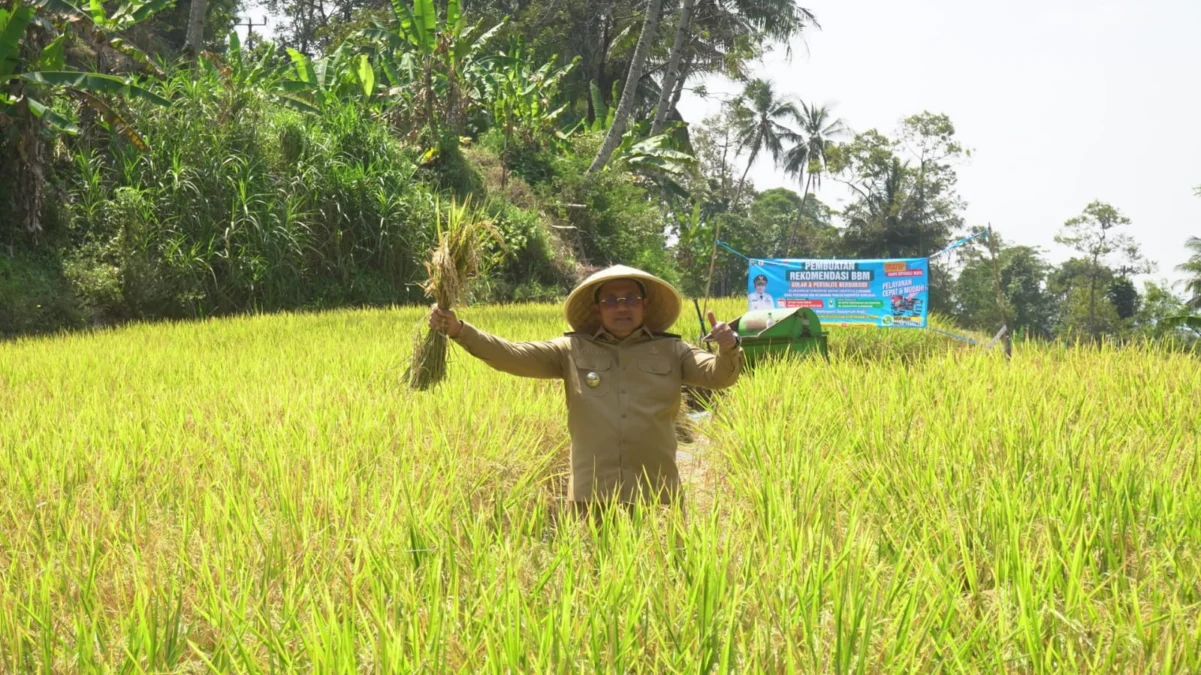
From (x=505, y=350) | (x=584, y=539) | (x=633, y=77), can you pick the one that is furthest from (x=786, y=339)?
(x=633, y=77)

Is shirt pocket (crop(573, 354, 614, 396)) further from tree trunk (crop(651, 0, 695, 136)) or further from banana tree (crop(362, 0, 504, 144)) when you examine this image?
tree trunk (crop(651, 0, 695, 136))

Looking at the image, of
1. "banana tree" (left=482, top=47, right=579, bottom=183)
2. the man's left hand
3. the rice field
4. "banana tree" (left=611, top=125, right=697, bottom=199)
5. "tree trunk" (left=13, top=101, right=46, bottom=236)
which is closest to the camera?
the rice field

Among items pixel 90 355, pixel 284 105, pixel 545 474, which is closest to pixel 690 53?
pixel 284 105

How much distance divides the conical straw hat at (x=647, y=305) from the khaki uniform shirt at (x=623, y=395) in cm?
10

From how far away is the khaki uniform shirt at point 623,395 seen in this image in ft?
8.09

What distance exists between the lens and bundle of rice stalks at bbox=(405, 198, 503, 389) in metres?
2.93

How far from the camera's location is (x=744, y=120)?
110ft

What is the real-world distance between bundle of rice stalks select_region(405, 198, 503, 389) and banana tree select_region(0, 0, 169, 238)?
5.90 meters

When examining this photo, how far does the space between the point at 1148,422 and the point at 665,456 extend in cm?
173

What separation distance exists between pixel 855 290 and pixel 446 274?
5.01 m

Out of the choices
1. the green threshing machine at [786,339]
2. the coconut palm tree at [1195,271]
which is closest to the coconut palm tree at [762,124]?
the coconut palm tree at [1195,271]

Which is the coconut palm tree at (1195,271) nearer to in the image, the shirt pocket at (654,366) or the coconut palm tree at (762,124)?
the coconut palm tree at (762,124)

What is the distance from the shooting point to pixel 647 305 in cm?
269

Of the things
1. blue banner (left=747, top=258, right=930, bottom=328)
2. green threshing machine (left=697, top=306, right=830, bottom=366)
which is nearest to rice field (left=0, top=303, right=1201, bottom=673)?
green threshing machine (left=697, top=306, right=830, bottom=366)
